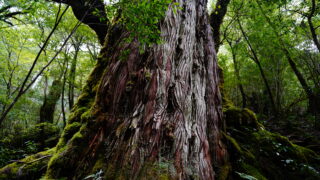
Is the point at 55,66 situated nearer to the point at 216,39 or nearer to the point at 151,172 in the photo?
the point at 216,39

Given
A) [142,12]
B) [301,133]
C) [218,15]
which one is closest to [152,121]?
[142,12]

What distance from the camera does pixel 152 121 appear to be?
2168mm

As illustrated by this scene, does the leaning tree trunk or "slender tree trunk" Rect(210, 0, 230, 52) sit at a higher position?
"slender tree trunk" Rect(210, 0, 230, 52)

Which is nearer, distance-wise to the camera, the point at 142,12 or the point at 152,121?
the point at 142,12

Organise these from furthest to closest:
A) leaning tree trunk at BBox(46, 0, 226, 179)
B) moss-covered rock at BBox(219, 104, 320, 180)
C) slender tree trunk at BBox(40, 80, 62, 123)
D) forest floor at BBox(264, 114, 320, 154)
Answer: slender tree trunk at BBox(40, 80, 62, 123) → forest floor at BBox(264, 114, 320, 154) → moss-covered rock at BBox(219, 104, 320, 180) → leaning tree trunk at BBox(46, 0, 226, 179)

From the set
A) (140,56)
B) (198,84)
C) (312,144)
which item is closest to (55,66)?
(140,56)

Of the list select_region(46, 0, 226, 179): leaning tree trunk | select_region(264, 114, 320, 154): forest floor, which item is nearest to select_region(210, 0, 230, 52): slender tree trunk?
select_region(46, 0, 226, 179): leaning tree trunk

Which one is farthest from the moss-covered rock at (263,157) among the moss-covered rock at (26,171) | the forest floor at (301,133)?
the moss-covered rock at (26,171)

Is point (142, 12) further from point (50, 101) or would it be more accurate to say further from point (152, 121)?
point (50, 101)

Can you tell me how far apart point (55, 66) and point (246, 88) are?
1391 cm

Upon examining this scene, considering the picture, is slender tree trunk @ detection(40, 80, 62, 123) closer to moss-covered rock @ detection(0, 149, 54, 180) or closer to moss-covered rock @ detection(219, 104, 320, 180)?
moss-covered rock @ detection(0, 149, 54, 180)

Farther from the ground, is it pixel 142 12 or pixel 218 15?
pixel 218 15

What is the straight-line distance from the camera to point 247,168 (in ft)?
9.36

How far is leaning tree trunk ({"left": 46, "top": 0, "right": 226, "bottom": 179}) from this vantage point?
196 cm
